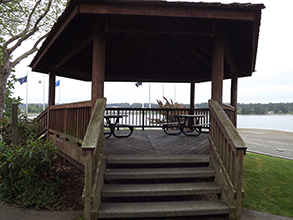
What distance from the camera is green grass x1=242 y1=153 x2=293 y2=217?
3.64 meters

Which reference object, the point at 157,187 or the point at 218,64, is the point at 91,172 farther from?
the point at 218,64

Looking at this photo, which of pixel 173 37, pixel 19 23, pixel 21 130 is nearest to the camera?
pixel 173 37

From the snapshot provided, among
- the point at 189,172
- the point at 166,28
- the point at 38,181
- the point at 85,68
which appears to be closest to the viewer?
the point at 189,172

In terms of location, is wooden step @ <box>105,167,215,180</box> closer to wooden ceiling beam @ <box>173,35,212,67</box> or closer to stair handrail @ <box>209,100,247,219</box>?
stair handrail @ <box>209,100,247,219</box>

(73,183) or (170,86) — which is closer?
(73,183)

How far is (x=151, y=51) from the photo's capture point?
7.13 m

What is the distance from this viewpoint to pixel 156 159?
377cm

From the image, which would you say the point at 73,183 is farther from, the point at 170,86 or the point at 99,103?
the point at 170,86

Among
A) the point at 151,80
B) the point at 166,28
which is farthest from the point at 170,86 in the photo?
the point at 166,28

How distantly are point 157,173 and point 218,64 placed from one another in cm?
262

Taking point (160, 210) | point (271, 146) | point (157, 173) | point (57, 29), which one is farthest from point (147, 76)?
point (271, 146)

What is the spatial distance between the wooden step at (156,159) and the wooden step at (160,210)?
32.8 inches

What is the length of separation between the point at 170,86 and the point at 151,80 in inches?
1036

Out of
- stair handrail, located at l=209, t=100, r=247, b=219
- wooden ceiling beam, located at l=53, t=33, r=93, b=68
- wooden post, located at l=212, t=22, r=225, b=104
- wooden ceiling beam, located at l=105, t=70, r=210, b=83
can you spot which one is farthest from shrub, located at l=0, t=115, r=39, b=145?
wooden post, located at l=212, t=22, r=225, b=104
